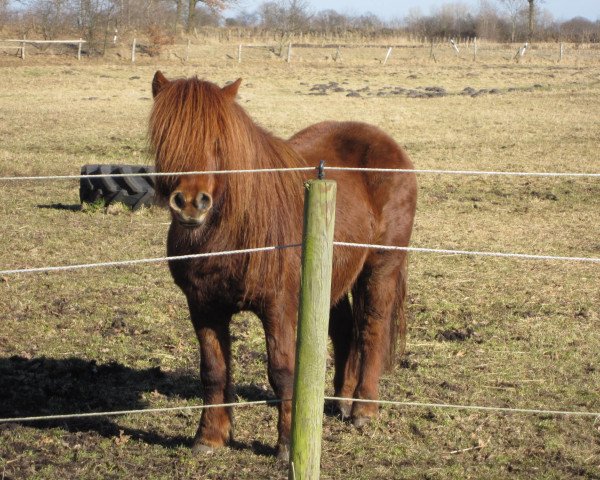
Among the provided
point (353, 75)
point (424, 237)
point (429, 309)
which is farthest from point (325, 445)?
point (353, 75)

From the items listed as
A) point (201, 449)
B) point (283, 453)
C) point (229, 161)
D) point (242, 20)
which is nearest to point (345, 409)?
point (283, 453)

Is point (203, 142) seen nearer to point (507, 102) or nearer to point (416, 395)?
point (416, 395)

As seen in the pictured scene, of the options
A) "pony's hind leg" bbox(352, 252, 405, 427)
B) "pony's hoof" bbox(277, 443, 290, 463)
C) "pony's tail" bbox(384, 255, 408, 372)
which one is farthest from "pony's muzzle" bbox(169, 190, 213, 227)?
"pony's tail" bbox(384, 255, 408, 372)

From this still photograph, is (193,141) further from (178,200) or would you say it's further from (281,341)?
(281,341)

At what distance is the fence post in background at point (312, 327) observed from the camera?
283 cm

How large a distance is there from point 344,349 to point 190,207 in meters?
2.07

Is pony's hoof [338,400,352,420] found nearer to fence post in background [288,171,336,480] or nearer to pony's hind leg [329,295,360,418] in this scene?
pony's hind leg [329,295,360,418]

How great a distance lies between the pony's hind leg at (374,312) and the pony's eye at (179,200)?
1.77 m

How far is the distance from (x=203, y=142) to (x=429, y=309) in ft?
12.1

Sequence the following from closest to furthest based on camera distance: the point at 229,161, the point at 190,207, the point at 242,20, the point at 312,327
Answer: the point at 312,327 → the point at 190,207 → the point at 229,161 → the point at 242,20

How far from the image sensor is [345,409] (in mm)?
4961

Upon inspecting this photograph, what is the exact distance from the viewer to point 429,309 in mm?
6914

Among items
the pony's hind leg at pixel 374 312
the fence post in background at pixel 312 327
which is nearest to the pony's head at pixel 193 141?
the fence post in background at pixel 312 327

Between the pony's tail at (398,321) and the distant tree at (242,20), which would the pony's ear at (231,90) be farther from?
the distant tree at (242,20)
